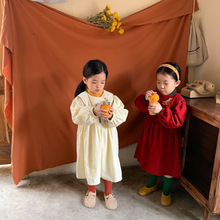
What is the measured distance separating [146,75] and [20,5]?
4.22 ft

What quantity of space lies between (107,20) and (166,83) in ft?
2.57

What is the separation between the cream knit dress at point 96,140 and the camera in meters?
1.66

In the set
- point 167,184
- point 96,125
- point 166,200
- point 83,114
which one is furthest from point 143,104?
point 166,200

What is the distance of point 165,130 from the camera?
5.92 feet

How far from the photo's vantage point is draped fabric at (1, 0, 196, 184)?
1798 mm

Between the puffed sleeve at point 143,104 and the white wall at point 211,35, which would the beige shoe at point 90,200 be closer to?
the puffed sleeve at point 143,104

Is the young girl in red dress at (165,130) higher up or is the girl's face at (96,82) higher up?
the girl's face at (96,82)

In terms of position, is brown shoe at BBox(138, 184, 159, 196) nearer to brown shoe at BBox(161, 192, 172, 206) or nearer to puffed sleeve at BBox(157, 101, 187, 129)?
brown shoe at BBox(161, 192, 172, 206)

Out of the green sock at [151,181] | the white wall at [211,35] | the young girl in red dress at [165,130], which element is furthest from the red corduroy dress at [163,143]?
the white wall at [211,35]

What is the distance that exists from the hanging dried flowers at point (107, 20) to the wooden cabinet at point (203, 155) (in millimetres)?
931

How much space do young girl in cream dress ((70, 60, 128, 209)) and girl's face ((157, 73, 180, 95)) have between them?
14.1 inches

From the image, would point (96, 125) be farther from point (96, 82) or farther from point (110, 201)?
point (110, 201)

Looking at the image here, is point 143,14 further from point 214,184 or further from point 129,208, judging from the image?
point 129,208

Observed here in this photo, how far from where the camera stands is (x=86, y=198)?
190cm
